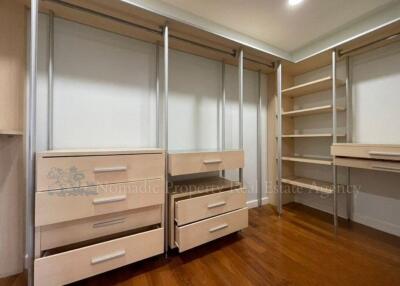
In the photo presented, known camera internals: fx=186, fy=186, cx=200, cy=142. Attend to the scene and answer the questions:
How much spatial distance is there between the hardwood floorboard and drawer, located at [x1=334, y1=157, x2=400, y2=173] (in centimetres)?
68

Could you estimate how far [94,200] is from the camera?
113 cm

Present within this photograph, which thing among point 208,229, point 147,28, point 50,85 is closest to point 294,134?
point 208,229

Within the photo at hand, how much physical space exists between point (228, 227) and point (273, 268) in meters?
0.42

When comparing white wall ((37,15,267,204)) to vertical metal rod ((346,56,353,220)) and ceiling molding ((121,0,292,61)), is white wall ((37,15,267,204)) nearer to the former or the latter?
ceiling molding ((121,0,292,61))

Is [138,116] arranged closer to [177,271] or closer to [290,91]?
[177,271]

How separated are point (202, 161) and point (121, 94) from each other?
948mm

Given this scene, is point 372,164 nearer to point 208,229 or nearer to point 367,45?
point 367,45

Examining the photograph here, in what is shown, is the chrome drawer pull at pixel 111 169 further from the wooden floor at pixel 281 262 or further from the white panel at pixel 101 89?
the wooden floor at pixel 281 262

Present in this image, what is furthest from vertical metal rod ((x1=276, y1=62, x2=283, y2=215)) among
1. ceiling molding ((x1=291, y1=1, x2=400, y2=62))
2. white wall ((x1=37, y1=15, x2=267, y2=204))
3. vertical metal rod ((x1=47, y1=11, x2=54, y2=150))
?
vertical metal rod ((x1=47, y1=11, x2=54, y2=150))

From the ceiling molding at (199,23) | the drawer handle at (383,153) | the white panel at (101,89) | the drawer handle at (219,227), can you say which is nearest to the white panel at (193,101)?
the white panel at (101,89)

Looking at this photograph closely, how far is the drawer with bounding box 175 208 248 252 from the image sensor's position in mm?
1371

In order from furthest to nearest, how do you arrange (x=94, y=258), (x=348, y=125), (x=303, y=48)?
1. (x=303, y=48)
2. (x=348, y=125)
3. (x=94, y=258)

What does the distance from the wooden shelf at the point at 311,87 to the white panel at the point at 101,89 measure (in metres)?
1.66

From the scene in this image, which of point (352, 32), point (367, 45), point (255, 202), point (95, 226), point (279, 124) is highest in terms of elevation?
point (352, 32)
